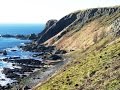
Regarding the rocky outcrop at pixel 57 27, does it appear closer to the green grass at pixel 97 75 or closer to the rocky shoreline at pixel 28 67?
the rocky shoreline at pixel 28 67

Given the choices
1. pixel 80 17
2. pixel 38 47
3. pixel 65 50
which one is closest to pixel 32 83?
pixel 65 50

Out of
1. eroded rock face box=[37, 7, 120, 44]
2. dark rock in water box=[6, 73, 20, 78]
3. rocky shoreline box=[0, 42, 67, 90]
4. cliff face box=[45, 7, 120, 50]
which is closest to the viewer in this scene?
rocky shoreline box=[0, 42, 67, 90]

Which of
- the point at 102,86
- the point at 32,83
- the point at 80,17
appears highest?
the point at 80,17

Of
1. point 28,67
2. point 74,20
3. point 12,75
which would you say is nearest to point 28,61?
point 28,67

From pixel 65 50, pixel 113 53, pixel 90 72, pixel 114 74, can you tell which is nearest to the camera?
pixel 114 74

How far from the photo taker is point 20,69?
100812mm

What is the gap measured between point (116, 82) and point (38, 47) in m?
114

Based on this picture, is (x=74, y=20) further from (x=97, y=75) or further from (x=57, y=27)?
(x=97, y=75)

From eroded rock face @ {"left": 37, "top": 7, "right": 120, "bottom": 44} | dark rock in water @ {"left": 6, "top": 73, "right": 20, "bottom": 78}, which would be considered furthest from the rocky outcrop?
dark rock in water @ {"left": 6, "top": 73, "right": 20, "bottom": 78}

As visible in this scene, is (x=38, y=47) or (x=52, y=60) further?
(x=38, y=47)

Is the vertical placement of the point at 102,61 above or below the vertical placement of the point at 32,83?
above

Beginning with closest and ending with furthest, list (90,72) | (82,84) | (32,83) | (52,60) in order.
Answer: (82,84) < (90,72) < (32,83) < (52,60)

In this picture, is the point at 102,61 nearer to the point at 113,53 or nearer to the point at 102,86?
the point at 113,53

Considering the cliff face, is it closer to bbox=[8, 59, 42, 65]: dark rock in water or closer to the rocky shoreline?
the rocky shoreline
